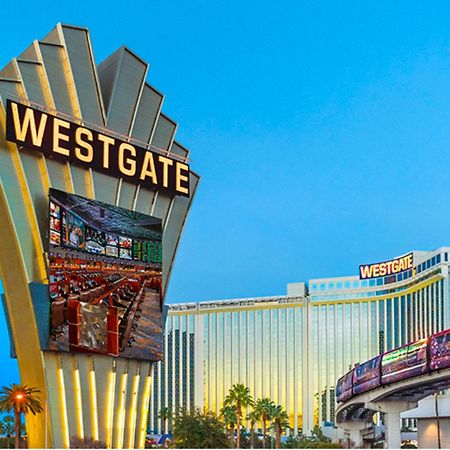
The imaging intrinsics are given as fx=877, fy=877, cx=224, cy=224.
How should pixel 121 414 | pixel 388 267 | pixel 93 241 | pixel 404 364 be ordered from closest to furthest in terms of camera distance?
pixel 93 241 → pixel 121 414 → pixel 404 364 → pixel 388 267

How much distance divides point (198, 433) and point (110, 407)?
18031 mm

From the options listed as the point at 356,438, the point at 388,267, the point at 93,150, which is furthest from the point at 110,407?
the point at 388,267

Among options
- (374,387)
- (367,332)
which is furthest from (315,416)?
(374,387)

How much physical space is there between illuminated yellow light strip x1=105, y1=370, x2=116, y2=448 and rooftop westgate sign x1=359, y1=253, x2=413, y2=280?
125 metres

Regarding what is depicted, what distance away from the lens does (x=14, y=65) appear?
167 feet

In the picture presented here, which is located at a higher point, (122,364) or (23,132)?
(23,132)

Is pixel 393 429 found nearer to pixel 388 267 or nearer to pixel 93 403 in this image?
pixel 93 403

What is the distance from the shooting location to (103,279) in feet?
180

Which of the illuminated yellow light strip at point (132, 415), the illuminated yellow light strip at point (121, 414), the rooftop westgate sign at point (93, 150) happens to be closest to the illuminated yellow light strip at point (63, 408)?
the illuminated yellow light strip at point (121, 414)

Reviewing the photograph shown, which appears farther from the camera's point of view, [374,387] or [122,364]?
[374,387]

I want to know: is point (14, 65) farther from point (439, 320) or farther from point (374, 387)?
point (439, 320)

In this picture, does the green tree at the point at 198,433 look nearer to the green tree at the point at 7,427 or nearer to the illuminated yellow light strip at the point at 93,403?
the illuminated yellow light strip at the point at 93,403

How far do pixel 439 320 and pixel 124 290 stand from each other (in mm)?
120430

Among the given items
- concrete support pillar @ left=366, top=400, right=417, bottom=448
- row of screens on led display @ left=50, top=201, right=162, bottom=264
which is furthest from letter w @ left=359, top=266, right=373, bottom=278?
row of screens on led display @ left=50, top=201, right=162, bottom=264
